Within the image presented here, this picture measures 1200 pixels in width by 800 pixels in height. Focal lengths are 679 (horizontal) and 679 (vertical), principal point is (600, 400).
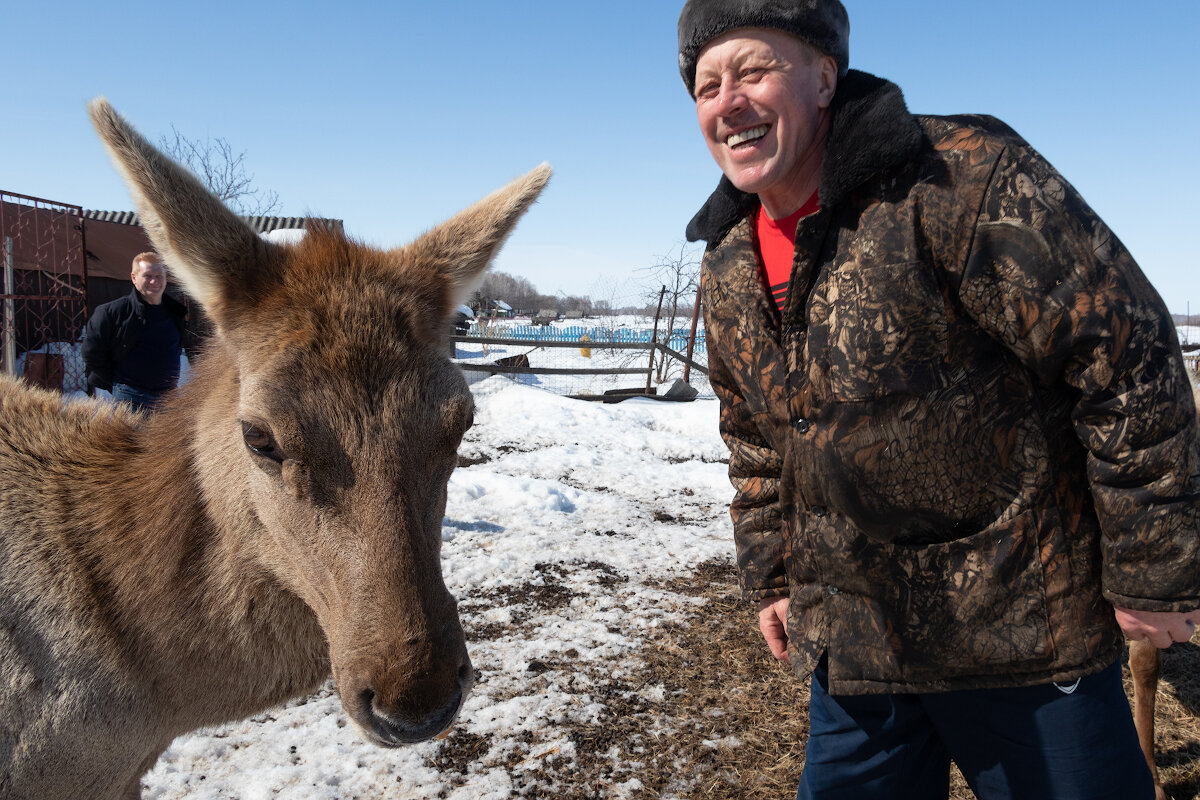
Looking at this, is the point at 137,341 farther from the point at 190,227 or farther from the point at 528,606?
the point at 190,227

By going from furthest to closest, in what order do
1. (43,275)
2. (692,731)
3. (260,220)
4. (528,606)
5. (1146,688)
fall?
(260,220)
(43,275)
(528,606)
(692,731)
(1146,688)

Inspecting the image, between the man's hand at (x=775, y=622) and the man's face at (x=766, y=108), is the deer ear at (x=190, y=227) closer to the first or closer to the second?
the man's face at (x=766, y=108)

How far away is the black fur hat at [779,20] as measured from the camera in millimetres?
1761

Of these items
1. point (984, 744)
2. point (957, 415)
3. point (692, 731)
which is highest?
point (957, 415)

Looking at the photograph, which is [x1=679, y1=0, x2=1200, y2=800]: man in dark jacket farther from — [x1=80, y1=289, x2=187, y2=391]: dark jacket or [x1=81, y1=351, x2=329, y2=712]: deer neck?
[x1=80, y1=289, x2=187, y2=391]: dark jacket

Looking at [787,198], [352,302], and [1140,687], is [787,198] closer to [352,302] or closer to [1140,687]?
[352,302]

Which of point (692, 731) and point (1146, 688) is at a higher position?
point (1146, 688)

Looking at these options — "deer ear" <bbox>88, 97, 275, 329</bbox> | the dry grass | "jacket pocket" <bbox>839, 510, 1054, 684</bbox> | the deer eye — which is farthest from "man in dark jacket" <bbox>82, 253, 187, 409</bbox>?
"jacket pocket" <bbox>839, 510, 1054, 684</bbox>

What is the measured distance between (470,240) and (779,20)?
4.30 ft

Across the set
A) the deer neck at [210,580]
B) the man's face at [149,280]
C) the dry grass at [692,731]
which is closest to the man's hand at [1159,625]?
the dry grass at [692,731]

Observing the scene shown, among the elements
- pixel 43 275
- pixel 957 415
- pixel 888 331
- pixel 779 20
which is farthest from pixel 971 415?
pixel 43 275

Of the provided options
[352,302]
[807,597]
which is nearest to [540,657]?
[807,597]

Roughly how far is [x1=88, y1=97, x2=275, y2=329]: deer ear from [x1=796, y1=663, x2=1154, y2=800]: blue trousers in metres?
2.28

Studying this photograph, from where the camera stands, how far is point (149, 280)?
19.7ft
